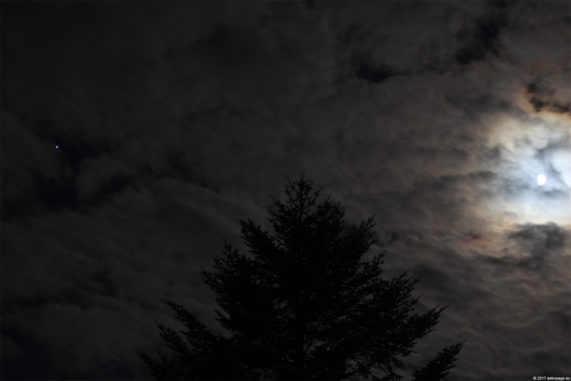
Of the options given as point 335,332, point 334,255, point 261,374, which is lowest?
point 261,374

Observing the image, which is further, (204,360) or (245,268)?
(245,268)

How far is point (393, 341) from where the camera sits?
13.7 metres

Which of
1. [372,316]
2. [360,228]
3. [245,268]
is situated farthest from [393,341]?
[245,268]

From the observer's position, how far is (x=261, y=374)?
13.9 m

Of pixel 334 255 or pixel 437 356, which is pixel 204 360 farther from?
pixel 437 356

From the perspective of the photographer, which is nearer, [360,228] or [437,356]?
[437,356]

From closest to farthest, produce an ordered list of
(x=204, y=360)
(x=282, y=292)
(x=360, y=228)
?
(x=204, y=360) → (x=282, y=292) → (x=360, y=228)

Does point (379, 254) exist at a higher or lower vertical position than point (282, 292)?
higher

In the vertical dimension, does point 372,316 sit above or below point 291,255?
below

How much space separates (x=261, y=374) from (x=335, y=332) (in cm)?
238

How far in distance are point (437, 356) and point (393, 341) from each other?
4.13ft

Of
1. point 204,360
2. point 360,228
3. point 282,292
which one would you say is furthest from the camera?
point 360,228

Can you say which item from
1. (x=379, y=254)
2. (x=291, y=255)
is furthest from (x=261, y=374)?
(x=379, y=254)

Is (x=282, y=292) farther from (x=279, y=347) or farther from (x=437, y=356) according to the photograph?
(x=437, y=356)
